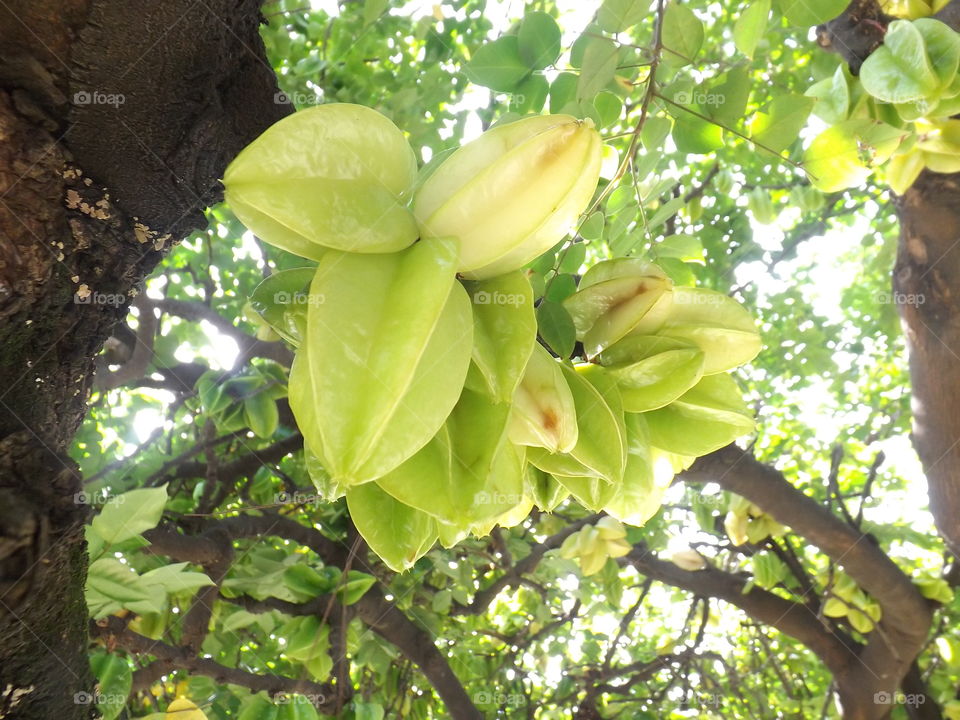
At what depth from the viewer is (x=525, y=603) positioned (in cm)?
398

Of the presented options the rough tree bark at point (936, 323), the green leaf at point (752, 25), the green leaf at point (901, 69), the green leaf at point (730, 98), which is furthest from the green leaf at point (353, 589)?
the rough tree bark at point (936, 323)

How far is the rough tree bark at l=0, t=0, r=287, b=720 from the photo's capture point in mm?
742

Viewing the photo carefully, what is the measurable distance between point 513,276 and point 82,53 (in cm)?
55

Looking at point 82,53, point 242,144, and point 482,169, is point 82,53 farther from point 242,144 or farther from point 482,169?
point 482,169

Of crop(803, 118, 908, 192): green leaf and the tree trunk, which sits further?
the tree trunk

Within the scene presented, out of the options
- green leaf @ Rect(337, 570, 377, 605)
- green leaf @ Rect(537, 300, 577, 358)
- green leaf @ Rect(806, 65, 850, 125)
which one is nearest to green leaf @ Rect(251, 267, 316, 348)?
green leaf @ Rect(537, 300, 577, 358)

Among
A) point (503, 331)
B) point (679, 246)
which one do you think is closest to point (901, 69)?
point (679, 246)

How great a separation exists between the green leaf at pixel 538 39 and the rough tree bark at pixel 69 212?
463 millimetres

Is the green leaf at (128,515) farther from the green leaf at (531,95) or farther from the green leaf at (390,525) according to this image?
the green leaf at (531,95)

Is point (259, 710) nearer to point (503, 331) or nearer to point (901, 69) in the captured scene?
point (503, 331)

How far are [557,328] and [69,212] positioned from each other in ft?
2.03

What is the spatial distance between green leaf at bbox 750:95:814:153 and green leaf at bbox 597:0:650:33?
30 centimetres

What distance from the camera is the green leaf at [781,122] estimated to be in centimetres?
121

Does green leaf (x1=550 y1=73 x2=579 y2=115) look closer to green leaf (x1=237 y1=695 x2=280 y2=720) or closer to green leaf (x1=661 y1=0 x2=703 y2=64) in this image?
green leaf (x1=661 y1=0 x2=703 y2=64)
